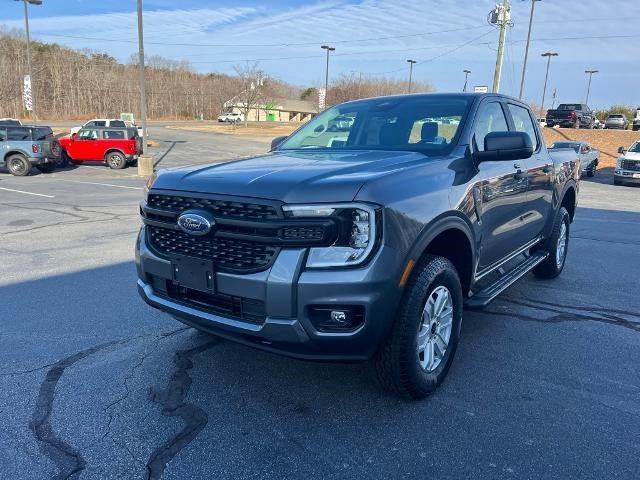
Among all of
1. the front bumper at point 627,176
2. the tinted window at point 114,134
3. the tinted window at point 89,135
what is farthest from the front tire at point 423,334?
the tinted window at point 89,135

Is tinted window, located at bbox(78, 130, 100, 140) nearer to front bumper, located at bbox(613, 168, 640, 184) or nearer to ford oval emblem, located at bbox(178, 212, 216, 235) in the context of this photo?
front bumper, located at bbox(613, 168, 640, 184)

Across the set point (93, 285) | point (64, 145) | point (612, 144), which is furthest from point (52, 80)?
point (93, 285)

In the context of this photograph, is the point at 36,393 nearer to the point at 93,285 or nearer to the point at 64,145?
the point at 93,285

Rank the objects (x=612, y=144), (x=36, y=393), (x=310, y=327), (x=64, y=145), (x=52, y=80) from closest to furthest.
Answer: (x=310, y=327)
(x=36, y=393)
(x=64, y=145)
(x=612, y=144)
(x=52, y=80)

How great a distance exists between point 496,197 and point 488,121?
70 cm

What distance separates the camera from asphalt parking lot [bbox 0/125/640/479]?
2570mm

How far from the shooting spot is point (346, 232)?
2.54 m

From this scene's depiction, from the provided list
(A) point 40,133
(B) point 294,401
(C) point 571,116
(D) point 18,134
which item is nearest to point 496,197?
(B) point 294,401

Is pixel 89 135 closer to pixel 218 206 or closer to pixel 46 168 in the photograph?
pixel 46 168

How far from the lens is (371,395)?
322cm

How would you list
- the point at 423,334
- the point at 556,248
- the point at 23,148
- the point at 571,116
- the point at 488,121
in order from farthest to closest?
the point at 571,116
the point at 23,148
the point at 556,248
the point at 488,121
the point at 423,334

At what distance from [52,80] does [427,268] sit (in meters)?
92.1

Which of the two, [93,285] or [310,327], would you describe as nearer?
[310,327]

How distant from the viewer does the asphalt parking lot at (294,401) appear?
2570 mm
